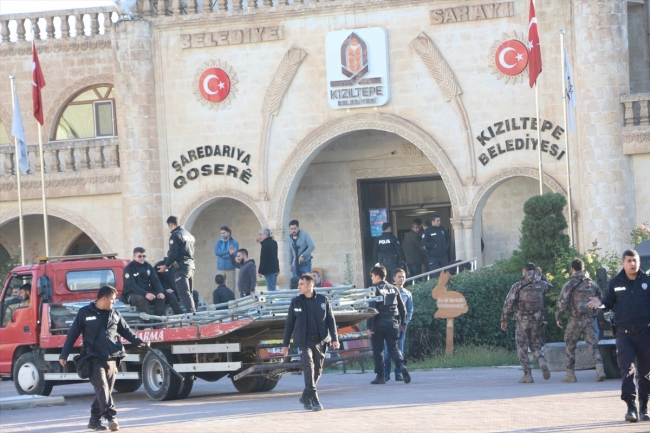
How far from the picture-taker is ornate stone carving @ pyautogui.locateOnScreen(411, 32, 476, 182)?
24.4 m

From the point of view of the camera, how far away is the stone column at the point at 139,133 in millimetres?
26188

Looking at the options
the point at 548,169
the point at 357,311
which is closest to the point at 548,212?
the point at 548,169

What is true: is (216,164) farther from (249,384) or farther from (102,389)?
(102,389)

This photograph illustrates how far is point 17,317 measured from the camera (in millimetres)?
17812

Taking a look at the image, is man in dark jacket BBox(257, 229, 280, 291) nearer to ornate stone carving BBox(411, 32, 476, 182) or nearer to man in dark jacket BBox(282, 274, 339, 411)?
ornate stone carving BBox(411, 32, 476, 182)

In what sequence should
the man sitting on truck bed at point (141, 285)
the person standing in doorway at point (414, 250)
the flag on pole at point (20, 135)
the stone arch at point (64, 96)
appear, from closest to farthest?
the man sitting on truck bed at point (141, 285) < the person standing in doorway at point (414, 250) < the flag on pole at point (20, 135) < the stone arch at point (64, 96)

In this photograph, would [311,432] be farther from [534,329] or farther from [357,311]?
[534,329]

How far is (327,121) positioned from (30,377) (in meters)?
9.66

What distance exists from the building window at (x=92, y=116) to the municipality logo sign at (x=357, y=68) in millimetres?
6767

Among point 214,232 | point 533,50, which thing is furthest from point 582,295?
point 214,232

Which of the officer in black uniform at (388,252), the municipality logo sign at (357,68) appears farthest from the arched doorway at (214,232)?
the officer in black uniform at (388,252)

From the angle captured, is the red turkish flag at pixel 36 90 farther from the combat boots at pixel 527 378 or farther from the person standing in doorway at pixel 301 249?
the combat boots at pixel 527 378

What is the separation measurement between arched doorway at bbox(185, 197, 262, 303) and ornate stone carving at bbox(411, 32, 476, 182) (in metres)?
5.85

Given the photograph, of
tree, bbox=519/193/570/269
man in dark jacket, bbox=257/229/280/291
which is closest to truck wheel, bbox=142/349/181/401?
tree, bbox=519/193/570/269
